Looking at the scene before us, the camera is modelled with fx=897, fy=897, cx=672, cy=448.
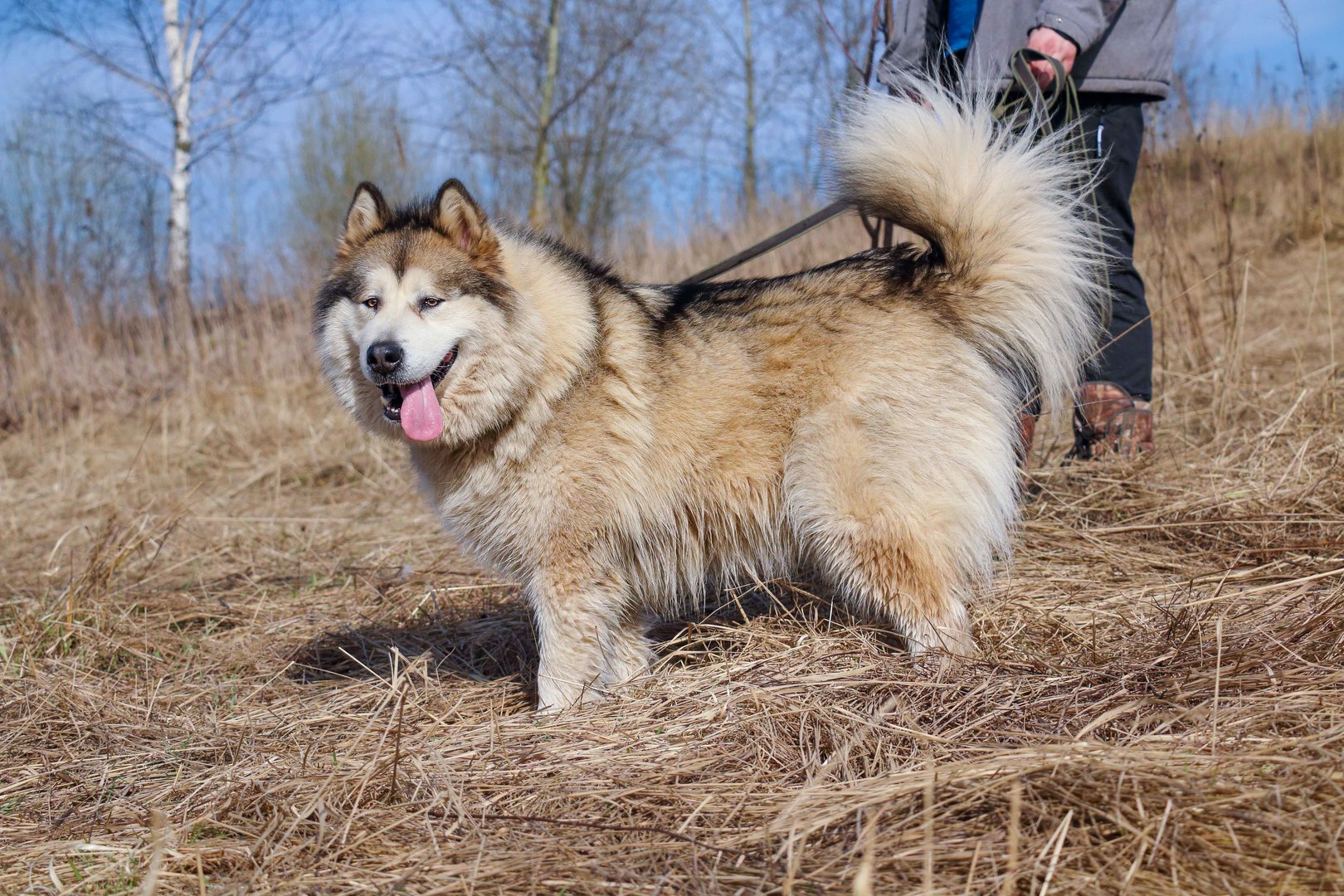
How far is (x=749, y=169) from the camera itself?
1661 centimetres

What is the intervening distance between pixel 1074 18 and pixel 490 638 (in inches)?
124

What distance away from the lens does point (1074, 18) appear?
3.21 metres

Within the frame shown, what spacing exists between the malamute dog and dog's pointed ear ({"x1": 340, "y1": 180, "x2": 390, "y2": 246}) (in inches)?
0.6

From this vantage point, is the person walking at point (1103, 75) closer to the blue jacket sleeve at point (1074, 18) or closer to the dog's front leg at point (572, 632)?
the blue jacket sleeve at point (1074, 18)

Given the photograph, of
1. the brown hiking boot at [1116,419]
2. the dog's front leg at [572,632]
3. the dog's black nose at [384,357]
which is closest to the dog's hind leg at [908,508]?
the dog's front leg at [572,632]

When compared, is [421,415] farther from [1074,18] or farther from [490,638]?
[1074,18]

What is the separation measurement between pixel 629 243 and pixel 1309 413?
295 inches

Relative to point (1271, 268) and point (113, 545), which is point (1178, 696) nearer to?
point (113, 545)

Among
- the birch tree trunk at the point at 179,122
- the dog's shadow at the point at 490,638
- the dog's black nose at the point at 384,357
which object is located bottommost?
the dog's shadow at the point at 490,638

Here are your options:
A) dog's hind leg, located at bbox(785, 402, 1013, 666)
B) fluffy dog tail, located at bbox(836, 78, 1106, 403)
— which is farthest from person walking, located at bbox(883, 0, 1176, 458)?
dog's hind leg, located at bbox(785, 402, 1013, 666)

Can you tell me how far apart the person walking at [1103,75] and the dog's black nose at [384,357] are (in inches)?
83.0

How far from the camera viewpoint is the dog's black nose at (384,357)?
2711 mm

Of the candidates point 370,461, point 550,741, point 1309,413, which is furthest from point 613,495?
point 370,461

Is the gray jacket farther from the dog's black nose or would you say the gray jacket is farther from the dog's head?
the dog's black nose
